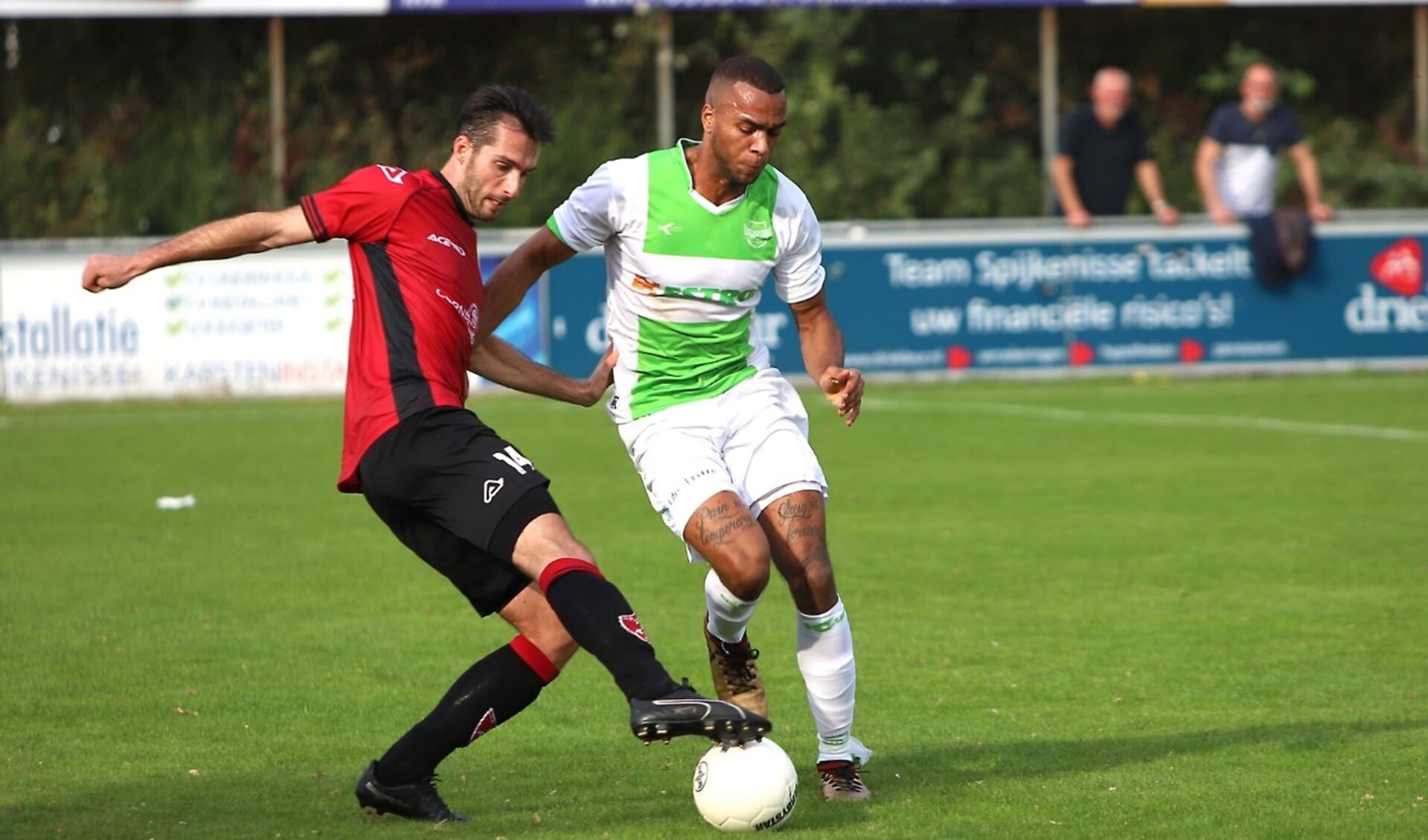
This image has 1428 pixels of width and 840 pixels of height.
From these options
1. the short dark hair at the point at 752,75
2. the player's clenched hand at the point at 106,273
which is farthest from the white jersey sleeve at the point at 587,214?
the player's clenched hand at the point at 106,273

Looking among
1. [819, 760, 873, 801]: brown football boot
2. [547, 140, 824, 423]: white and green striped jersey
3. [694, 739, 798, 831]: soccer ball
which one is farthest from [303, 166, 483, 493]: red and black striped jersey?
[819, 760, 873, 801]: brown football boot

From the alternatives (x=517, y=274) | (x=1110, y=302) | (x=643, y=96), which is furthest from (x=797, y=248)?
(x=643, y=96)

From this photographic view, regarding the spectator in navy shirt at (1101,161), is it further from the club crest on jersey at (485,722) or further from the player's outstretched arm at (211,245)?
the player's outstretched arm at (211,245)

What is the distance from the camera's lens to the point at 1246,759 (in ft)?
20.0

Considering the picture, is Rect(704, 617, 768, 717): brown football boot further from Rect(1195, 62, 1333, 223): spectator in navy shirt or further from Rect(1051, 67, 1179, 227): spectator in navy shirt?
Rect(1195, 62, 1333, 223): spectator in navy shirt

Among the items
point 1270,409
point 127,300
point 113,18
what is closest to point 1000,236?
point 1270,409

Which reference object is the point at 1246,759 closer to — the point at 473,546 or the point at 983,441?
the point at 473,546

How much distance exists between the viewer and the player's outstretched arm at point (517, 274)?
236 inches

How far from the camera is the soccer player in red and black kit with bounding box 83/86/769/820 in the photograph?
518 centimetres

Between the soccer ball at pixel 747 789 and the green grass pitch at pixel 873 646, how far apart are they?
0.53 ft

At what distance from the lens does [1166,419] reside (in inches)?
631

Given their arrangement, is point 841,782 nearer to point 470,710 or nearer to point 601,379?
point 470,710

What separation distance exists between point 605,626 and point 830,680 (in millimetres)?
1066

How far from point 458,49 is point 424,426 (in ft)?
68.1
